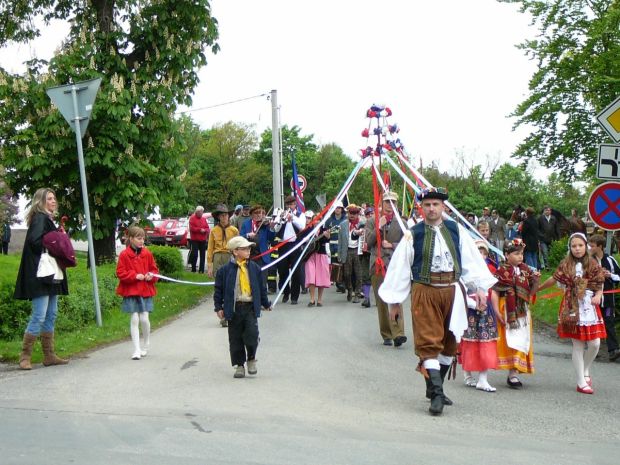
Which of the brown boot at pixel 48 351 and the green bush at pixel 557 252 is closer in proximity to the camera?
the brown boot at pixel 48 351

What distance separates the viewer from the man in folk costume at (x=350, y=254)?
1680 cm

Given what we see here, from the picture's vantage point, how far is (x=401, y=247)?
7.83m

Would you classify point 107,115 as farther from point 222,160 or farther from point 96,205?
point 222,160

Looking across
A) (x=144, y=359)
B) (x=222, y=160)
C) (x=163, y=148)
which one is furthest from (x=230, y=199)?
(x=144, y=359)

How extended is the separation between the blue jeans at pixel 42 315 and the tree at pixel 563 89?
20655mm

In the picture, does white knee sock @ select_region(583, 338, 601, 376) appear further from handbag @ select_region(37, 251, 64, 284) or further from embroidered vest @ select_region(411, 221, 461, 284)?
handbag @ select_region(37, 251, 64, 284)

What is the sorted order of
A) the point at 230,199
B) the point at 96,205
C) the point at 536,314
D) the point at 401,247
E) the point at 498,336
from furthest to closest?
the point at 230,199
the point at 96,205
the point at 536,314
the point at 498,336
the point at 401,247

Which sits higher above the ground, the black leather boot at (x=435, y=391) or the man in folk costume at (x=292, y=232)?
the man in folk costume at (x=292, y=232)

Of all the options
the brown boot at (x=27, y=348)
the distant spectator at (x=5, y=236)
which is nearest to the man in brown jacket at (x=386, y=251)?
the brown boot at (x=27, y=348)

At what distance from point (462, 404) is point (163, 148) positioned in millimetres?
10124

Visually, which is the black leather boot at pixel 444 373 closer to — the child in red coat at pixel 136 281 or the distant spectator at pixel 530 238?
the child in red coat at pixel 136 281

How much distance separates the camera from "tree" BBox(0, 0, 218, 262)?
50.2 feet

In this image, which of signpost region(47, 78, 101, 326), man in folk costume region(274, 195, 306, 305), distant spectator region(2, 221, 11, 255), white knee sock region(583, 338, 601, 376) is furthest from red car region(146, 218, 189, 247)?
white knee sock region(583, 338, 601, 376)

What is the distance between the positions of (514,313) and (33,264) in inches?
215
